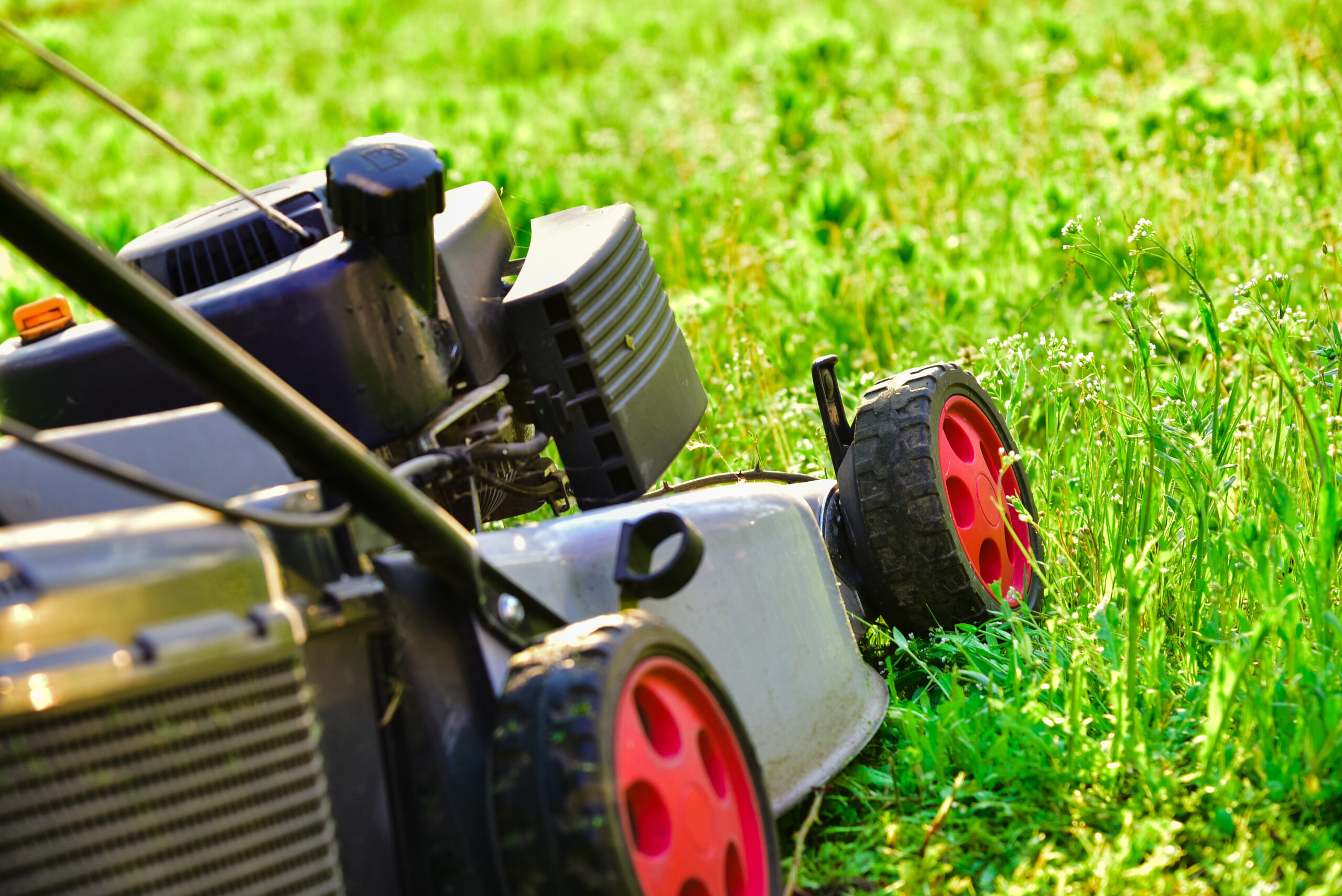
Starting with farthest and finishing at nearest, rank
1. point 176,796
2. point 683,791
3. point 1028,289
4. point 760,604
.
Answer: point 1028,289 < point 760,604 < point 683,791 < point 176,796

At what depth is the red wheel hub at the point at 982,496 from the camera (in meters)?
2.01

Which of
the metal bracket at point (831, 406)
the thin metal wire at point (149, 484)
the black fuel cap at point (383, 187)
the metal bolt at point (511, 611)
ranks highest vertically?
the black fuel cap at point (383, 187)

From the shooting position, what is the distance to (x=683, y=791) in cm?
125

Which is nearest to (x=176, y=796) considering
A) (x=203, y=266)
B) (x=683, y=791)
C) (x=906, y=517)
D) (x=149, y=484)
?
(x=149, y=484)

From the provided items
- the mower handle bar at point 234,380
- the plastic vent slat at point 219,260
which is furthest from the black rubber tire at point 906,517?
the plastic vent slat at point 219,260

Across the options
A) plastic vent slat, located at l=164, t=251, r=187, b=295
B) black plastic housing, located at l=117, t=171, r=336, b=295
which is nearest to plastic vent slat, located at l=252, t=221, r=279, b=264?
black plastic housing, located at l=117, t=171, r=336, b=295

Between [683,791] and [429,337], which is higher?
[429,337]

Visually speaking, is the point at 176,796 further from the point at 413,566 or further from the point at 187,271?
the point at 187,271

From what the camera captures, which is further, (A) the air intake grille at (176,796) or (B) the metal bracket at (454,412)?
(B) the metal bracket at (454,412)

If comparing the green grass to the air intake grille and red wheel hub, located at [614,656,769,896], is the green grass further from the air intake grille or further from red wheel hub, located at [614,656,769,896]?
the air intake grille

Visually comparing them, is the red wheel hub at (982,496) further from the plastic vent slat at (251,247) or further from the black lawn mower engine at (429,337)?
the plastic vent slat at (251,247)

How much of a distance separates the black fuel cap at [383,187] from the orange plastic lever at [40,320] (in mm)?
448

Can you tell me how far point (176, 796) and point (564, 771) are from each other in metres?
0.32

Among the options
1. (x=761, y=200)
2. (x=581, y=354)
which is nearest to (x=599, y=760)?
(x=581, y=354)
